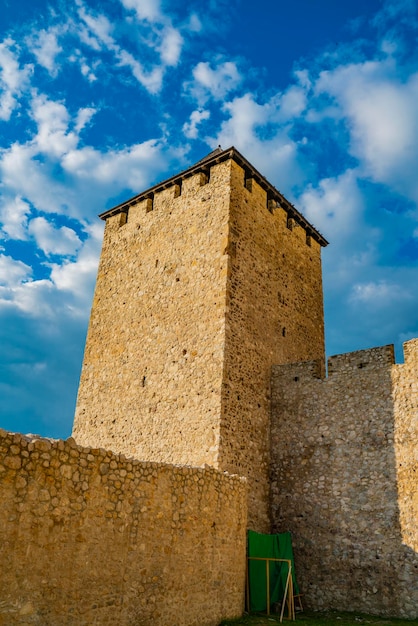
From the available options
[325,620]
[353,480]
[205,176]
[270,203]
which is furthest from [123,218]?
[325,620]

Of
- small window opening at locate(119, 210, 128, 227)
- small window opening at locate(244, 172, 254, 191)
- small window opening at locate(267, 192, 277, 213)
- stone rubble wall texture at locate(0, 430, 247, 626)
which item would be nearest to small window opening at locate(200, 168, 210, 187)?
small window opening at locate(244, 172, 254, 191)

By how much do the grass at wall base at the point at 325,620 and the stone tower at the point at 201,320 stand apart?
2.23 meters

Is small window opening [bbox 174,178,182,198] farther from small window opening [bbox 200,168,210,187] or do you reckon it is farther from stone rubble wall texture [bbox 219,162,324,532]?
stone rubble wall texture [bbox 219,162,324,532]

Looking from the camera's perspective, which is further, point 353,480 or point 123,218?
point 123,218

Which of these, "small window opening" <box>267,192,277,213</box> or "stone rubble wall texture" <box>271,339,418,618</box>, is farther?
"small window opening" <box>267,192,277,213</box>

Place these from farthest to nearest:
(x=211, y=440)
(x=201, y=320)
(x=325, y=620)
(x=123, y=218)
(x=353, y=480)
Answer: (x=123, y=218) → (x=201, y=320) → (x=211, y=440) → (x=353, y=480) → (x=325, y=620)

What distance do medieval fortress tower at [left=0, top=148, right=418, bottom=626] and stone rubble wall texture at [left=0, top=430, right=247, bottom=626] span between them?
2cm

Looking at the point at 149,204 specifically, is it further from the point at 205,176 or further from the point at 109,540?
the point at 109,540

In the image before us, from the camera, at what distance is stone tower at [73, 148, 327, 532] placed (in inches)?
486

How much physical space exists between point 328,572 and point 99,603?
6392 millimetres

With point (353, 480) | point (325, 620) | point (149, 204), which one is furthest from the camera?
point (149, 204)

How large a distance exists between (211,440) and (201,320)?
313 cm

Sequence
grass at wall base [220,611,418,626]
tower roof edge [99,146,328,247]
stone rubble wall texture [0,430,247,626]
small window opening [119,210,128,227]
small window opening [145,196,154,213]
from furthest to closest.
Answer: small window opening [119,210,128,227], small window opening [145,196,154,213], tower roof edge [99,146,328,247], grass at wall base [220,611,418,626], stone rubble wall texture [0,430,247,626]

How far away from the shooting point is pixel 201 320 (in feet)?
43.3
